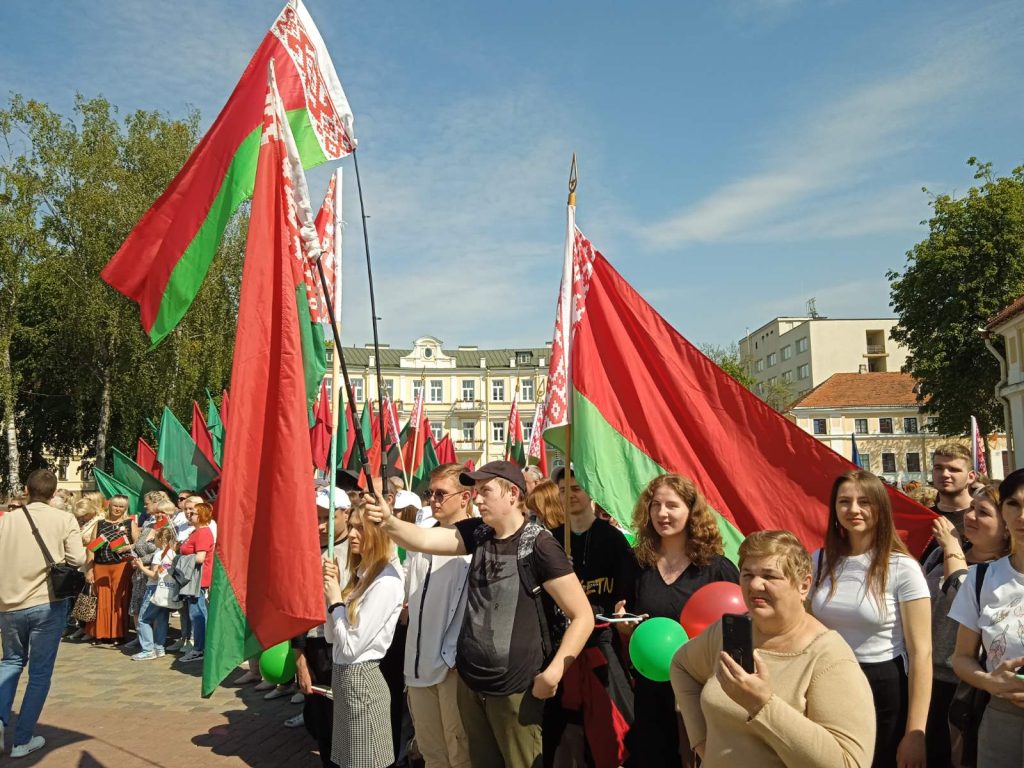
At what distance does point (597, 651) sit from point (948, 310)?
32510mm

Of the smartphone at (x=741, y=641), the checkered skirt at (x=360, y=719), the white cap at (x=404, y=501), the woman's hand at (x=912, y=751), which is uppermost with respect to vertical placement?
the white cap at (x=404, y=501)

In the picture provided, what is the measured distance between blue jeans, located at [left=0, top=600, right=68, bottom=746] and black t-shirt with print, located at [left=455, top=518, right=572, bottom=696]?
3.98 metres

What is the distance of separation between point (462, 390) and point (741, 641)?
79.3m

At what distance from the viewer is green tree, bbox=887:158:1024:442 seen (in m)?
31.3

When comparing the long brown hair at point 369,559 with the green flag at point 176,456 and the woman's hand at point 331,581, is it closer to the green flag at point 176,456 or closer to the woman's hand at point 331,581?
the woman's hand at point 331,581

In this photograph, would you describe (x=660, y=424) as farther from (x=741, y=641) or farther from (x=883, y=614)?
(x=741, y=641)

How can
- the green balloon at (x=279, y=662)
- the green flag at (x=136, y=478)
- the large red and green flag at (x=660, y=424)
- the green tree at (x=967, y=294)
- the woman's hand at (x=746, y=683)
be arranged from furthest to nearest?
the green tree at (x=967, y=294)
the green flag at (x=136, y=478)
the green balloon at (x=279, y=662)
the large red and green flag at (x=660, y=424)
the woman's hand at (x=746, y=683)

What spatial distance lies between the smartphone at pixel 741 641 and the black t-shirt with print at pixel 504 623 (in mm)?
1511

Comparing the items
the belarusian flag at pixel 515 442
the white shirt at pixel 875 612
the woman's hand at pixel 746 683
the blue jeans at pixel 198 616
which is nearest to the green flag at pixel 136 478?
the blue jeans at pixel 198 616

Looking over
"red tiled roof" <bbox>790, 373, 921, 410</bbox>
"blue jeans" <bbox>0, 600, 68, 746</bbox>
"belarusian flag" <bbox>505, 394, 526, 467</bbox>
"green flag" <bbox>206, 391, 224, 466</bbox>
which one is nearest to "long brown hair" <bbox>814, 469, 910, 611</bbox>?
"blue jeans" <bbox>0, 600, 68, 746</bbox>

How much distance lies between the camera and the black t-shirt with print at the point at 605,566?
15.2 feet

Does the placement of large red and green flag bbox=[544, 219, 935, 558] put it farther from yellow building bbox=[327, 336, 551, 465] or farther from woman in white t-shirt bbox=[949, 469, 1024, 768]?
yellow building bbox=[327, 336, 551, 465]

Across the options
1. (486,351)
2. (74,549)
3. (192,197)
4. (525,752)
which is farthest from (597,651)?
(486,351)

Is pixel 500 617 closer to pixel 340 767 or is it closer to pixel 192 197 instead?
pixel 340 767
